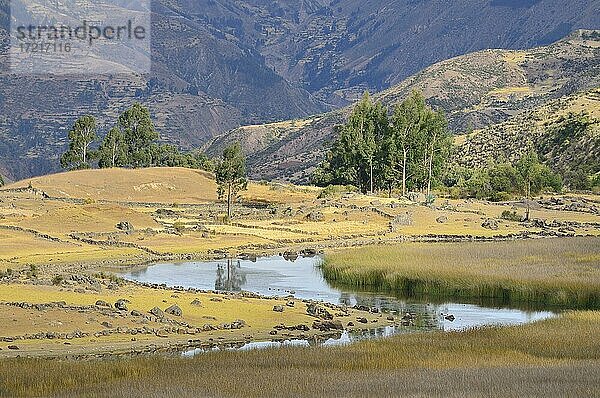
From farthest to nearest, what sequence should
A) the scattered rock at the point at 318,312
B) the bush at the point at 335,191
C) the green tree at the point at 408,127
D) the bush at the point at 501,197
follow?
the bush at the point at 501,197 → the green tree at the point at 408,127 → the bush at the point at 335,191 → the scattered rock at the point at 318,312

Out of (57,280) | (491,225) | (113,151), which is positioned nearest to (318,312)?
(57,280)

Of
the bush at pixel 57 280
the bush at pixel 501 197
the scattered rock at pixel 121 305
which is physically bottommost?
the scattered rock at pixel 121 305

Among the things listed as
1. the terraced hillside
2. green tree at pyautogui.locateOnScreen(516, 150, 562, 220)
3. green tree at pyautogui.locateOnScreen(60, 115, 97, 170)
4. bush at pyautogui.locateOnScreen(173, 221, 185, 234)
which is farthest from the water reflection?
the terraced hillside

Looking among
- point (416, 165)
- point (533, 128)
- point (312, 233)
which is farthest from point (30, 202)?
point (533, 128)

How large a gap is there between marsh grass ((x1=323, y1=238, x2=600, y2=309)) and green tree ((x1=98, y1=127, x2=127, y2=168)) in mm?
82096

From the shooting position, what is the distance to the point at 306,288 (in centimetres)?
5072

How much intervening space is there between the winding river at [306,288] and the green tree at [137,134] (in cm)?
8214

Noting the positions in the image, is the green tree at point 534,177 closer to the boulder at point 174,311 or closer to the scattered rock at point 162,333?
the boulder at point 174,311

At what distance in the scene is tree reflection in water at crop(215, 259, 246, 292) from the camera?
50.2 meters

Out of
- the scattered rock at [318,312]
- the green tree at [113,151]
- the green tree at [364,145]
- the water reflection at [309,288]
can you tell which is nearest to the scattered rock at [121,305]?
the scattered rock at [318,312]

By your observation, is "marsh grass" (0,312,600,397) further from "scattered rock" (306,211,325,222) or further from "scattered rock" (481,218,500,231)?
"scattered rock" (306,211,325,222)

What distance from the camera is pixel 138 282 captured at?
4797cm

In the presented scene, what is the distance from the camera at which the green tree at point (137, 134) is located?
145750 millimetres

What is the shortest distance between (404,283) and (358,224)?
126 ft
